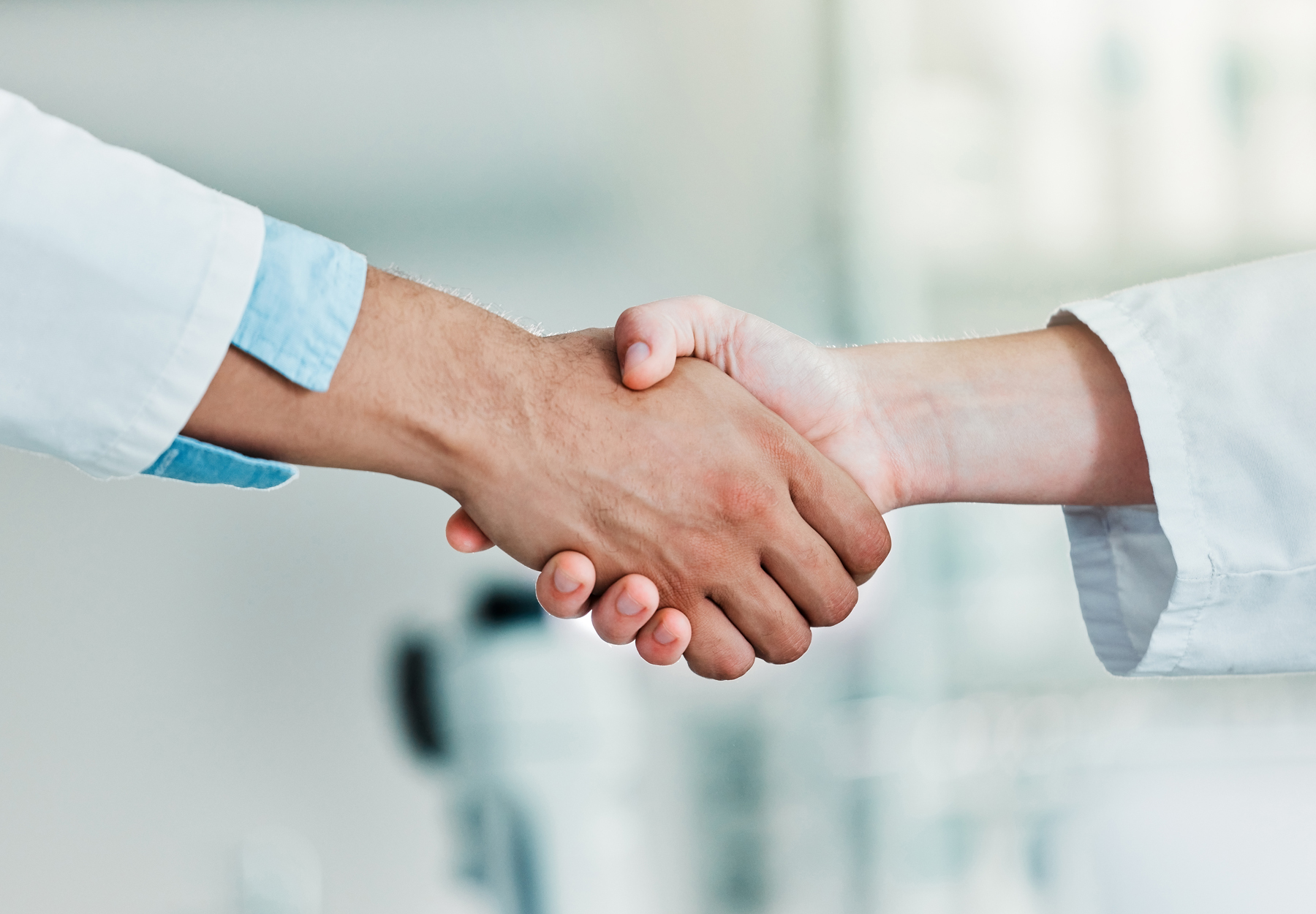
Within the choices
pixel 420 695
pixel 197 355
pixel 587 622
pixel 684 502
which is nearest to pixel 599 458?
pixel 684 502

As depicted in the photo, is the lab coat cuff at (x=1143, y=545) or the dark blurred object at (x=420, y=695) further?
the dark blurred object at (x=420, y=695)

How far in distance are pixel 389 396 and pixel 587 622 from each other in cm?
108

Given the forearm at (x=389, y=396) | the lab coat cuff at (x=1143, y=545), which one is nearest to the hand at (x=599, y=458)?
the forearm at (x=389, y=396)

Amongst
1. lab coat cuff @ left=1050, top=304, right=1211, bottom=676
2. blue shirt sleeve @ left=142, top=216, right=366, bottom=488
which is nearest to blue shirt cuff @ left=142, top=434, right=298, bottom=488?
blue shirt sleeve @ left=142, top=216, right=366, bottom=488

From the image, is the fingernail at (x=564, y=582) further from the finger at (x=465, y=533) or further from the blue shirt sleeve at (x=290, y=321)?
the blue shirt sleeve at (x=290, y=321)

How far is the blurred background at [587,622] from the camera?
158 centimetres

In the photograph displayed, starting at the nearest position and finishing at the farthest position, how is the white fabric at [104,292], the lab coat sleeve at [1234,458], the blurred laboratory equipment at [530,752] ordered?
1. the white fabric at [104,292]
2. the lab coat sleeve at [1234,458]
3. the blurred laboratory equipment at [530,752]

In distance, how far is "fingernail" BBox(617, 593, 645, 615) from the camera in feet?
2.35

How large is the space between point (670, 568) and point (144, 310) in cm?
44

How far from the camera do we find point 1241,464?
614 millimetres

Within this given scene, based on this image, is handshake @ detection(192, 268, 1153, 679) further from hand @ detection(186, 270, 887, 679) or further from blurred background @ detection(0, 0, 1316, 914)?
blurred background @ detection(0, 0, 1316, 914)

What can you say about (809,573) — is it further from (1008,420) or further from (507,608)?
(507,608)

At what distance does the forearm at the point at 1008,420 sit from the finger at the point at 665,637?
0.81ft

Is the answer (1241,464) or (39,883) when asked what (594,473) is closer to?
(1241,464)
